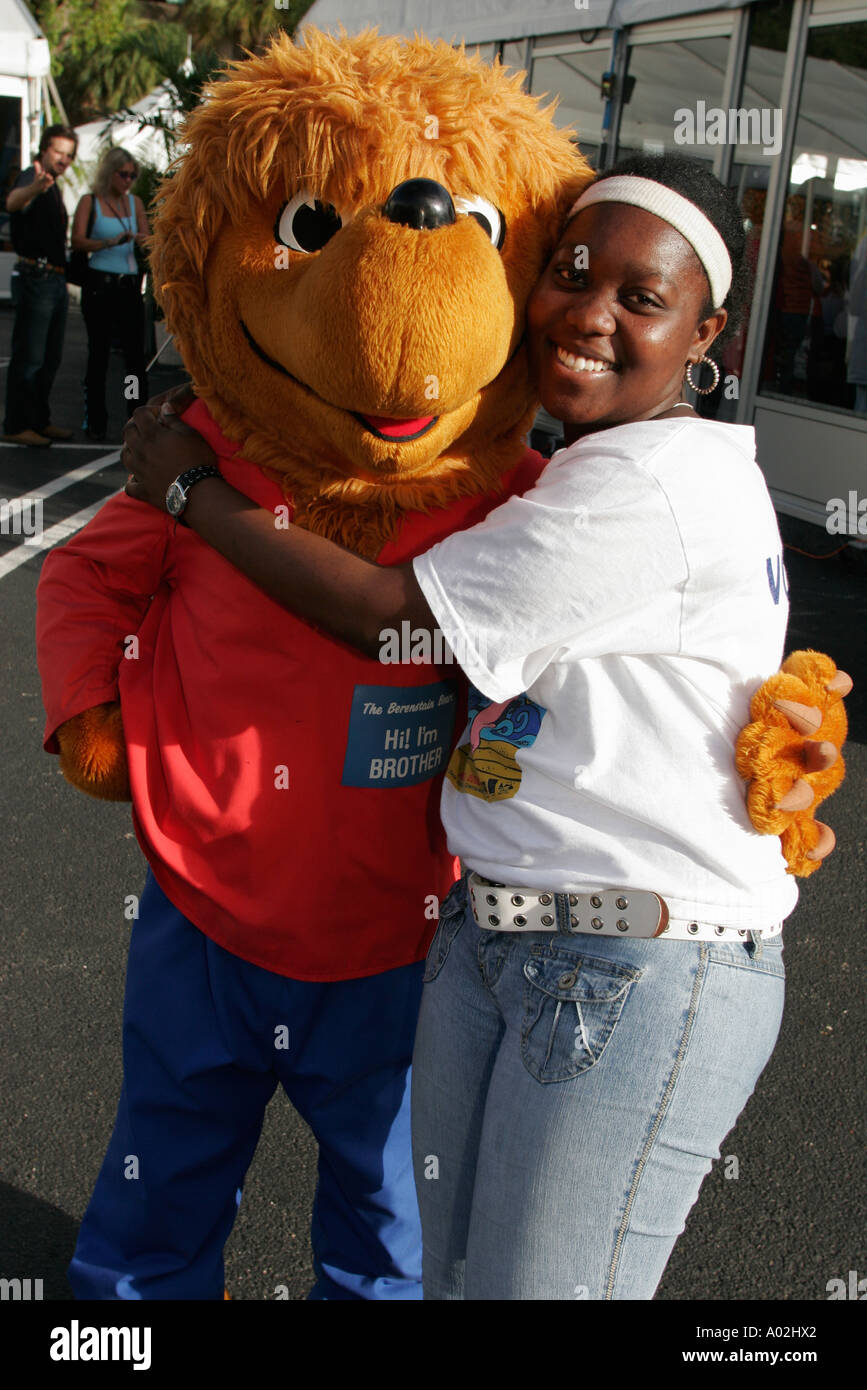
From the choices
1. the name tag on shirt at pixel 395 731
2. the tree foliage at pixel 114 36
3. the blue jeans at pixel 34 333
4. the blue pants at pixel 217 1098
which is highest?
the tree foliage at pixel 114 36

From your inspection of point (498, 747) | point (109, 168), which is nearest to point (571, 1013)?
point (498, 747)

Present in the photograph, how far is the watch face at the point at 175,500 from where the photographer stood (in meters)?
1.73

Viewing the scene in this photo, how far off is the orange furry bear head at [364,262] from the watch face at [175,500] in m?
0.11

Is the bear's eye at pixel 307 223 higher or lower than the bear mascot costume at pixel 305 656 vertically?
higher

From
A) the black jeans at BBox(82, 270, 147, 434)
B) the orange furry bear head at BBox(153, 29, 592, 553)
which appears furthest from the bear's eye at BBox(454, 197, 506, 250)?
the black jeans at BBox(82, 270, 147, 434)

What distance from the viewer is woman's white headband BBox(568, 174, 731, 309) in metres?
1.56

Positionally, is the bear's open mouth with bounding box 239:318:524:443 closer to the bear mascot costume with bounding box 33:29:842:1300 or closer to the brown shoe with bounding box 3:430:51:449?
the bear mascot costume with bounding box 33:29:842:1300

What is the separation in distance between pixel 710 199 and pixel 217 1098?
57.8 inches

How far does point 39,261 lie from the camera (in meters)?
8.62

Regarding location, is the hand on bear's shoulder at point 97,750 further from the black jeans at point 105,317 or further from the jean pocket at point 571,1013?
the black jeans at point 105,317

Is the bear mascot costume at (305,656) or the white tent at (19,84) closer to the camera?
the bear mascot costume at (305,656)

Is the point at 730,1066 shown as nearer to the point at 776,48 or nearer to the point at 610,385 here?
the point at 610,385

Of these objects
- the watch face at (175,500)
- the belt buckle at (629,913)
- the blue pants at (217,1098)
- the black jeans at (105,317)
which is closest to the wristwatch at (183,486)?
the watch face at (175,500)
